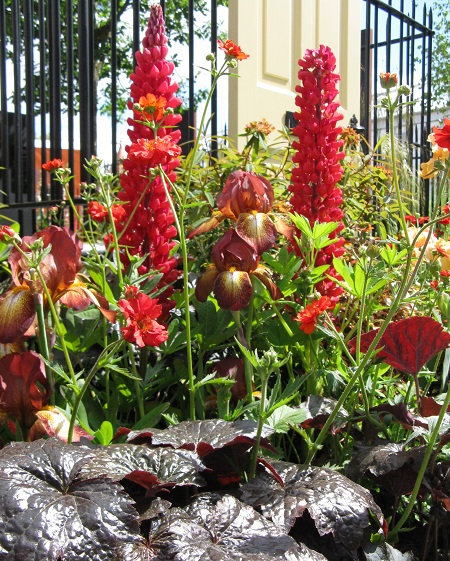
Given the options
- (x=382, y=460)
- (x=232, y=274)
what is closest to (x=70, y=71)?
(x=232, y=274)

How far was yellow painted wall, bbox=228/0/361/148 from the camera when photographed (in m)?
3.47

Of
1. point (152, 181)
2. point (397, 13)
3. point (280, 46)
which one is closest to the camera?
point (152, 181)

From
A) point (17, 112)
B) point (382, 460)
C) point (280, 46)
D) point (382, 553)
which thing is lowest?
point (382, 553)

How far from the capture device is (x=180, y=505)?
0.83 metres

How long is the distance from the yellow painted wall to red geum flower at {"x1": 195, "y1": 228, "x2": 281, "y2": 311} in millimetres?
2211

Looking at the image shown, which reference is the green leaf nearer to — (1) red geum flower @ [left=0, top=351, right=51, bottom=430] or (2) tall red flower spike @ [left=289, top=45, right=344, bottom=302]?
(1) red geum flower @ [left=0, top=351, right=51, bottom=430]

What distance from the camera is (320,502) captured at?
78cm

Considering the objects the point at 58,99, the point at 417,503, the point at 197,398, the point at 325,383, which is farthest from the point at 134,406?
the point at 58,99

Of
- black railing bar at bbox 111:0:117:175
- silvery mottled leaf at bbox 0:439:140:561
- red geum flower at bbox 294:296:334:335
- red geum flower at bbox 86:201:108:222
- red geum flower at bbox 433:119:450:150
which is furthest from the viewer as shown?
black railing bar at bbox 111:0:117:175

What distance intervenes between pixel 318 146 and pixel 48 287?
627 millimetres

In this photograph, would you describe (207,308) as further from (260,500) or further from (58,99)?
(58,99)

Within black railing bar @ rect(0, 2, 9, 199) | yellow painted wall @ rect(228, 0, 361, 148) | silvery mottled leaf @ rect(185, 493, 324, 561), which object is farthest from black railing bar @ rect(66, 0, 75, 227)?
silvery mottled leaf @ rect(185, 493, 324, 561)

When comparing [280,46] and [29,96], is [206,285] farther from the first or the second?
[280,46]

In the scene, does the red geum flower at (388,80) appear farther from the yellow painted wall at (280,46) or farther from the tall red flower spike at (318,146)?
the yellow painted wall at (280,46)
